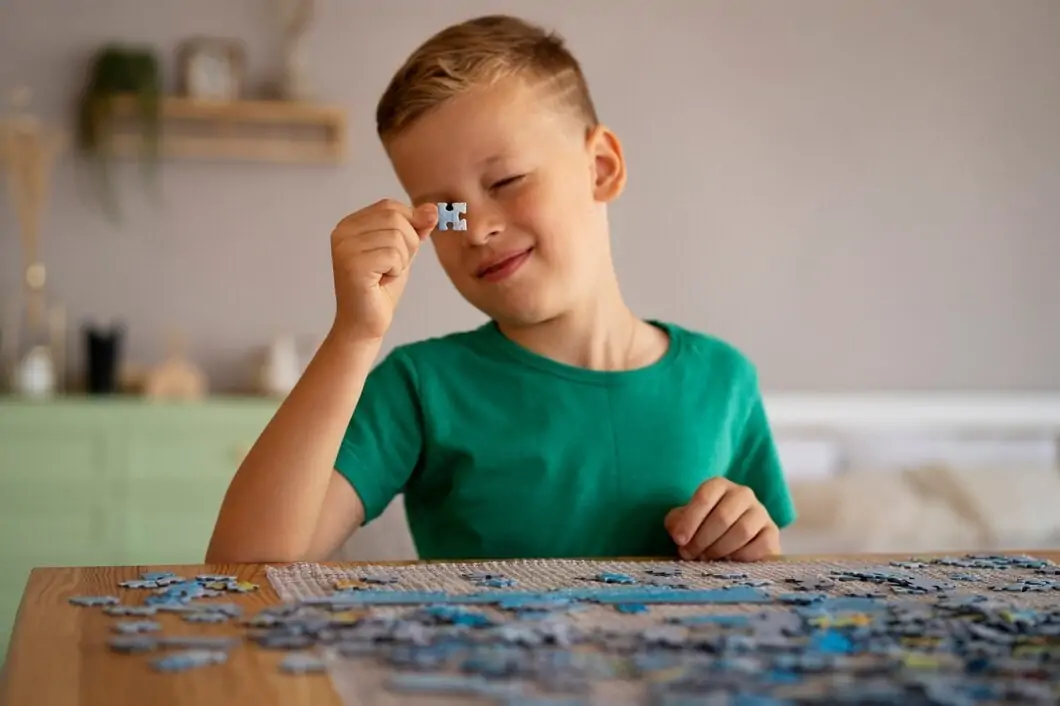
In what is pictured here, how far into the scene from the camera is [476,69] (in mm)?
1366

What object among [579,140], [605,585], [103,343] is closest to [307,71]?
[103,343]

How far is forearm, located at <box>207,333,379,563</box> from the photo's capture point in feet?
3.62

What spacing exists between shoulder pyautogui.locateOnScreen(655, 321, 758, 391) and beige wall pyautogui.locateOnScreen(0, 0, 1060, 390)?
8.02 ft

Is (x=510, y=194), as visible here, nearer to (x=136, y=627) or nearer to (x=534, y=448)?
(x=534, y=448)

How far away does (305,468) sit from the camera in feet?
3.67

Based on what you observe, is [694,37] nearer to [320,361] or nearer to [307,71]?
[307,71]

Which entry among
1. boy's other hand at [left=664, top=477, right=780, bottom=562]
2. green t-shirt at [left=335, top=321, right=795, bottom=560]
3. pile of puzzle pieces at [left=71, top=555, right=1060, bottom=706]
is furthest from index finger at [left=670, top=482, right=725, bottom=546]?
pile of puzzle pieces at [left=71, top=555, right=1060, bottom=706]

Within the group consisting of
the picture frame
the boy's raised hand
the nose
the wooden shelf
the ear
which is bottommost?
the boy's raised hand

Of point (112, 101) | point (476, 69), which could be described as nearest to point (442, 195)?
point (476, 69)

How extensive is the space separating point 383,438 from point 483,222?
266mm

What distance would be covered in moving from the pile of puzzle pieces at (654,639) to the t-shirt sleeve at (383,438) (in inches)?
17.5

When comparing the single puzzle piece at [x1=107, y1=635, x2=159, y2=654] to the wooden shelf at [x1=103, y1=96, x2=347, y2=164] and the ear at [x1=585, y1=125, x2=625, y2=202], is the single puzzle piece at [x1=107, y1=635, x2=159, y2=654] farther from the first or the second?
the wooden shelf at [x1=103, y1=96, x2=347, y2=164]

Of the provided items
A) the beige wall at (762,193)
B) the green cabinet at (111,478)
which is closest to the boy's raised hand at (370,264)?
the green cabinet at (111,478)

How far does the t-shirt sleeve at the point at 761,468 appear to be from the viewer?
1490mm
